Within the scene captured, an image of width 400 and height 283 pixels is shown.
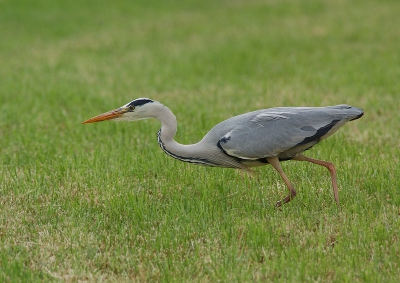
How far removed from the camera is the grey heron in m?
6.25

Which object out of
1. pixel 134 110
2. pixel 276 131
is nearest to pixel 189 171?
pixel 134 110

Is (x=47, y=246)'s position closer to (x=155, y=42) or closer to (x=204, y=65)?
(x=204, y=65)

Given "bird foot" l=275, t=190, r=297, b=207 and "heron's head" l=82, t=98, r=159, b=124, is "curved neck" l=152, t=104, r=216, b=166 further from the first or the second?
"bird foot" l=275, t=190, r=297, b=207

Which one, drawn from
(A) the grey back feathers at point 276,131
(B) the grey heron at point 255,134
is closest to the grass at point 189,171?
(B) the grey heron at point 255,134

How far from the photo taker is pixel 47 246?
546 cm

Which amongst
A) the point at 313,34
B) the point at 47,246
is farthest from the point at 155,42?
the point at 47,246

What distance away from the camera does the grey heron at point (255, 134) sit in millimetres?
6246

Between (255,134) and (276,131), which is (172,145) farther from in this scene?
(276,131)

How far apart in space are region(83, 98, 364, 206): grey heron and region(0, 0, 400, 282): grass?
1.39 ft

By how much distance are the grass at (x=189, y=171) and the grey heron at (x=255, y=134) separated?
1.39ft

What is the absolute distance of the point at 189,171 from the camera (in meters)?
7.37

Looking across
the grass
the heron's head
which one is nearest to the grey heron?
the heron's head

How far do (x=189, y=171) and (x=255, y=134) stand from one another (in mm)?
1353

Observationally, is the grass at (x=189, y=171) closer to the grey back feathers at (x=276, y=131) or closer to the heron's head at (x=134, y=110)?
the grey back feathers at (x=276, y=131)
